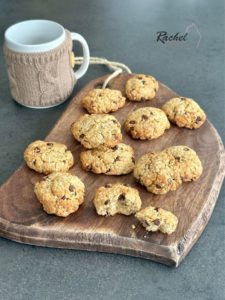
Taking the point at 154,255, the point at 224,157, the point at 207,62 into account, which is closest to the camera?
the point at 154,255

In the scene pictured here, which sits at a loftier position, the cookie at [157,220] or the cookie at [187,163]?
the cookie at [187,163]

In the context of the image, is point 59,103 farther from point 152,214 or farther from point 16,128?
point 152,214

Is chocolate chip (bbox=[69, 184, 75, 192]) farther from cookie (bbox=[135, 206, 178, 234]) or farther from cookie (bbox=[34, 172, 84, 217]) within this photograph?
cookie (bbox=[135, 206, 178, 234])

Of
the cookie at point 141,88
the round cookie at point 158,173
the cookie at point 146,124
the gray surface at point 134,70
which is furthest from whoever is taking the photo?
the cookie at point 141,88

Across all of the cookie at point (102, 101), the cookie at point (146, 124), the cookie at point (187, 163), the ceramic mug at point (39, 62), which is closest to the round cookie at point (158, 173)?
the cookie at point (187, 163)

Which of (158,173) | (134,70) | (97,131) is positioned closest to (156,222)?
(158,173)

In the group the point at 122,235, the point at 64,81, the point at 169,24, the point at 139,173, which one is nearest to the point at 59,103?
the point at 64,81

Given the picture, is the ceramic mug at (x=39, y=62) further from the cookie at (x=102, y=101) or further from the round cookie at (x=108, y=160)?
the round cookie at (x=108, y=160)
